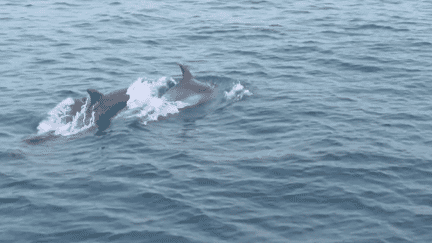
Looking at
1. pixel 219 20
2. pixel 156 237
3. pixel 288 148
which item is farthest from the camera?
pixel 219 20

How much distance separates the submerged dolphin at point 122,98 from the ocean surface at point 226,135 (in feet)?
1.34

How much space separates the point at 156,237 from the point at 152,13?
26303 mm

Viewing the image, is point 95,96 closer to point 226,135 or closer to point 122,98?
point 122,98

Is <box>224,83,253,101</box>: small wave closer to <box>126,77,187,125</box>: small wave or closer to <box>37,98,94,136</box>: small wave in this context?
<box>126,77,187,125</box>: small wave

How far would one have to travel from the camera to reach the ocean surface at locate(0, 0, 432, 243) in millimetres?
12461

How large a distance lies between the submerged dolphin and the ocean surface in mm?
407

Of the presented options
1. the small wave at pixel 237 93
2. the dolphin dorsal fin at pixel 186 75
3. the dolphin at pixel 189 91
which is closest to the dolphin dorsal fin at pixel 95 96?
the dolphin at pixel 189 91

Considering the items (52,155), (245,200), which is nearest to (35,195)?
(52,155)

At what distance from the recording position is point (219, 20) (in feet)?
110

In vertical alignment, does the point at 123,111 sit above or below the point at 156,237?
above

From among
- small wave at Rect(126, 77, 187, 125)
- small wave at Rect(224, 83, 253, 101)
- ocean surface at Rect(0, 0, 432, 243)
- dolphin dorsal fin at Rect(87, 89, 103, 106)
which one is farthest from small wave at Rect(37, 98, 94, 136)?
small wave at Rect(224, 83, 253, 101)

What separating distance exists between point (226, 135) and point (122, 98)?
5.13 meters

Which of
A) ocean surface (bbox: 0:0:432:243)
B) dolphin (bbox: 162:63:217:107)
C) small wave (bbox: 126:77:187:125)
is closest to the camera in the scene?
ocean surface (bbox: 0:0:432:243)

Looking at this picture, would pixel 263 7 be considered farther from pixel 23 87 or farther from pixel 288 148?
pixel 288 148
